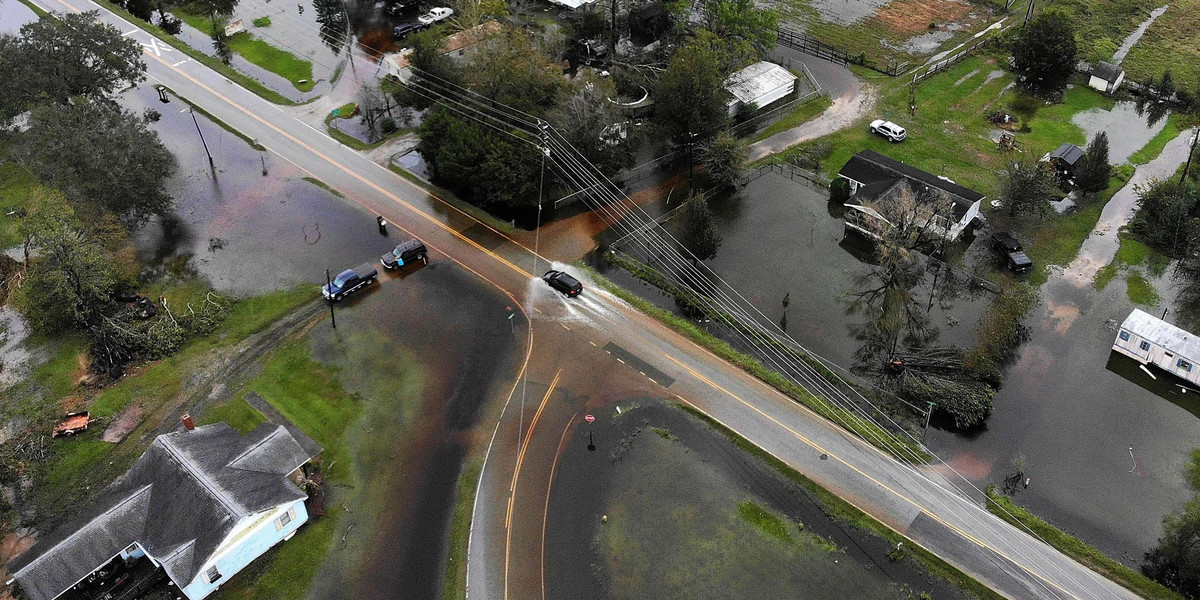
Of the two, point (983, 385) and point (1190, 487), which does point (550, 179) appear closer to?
point (983, 385)

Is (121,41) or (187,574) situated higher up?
(121,41)

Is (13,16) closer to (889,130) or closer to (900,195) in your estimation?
(889,130)

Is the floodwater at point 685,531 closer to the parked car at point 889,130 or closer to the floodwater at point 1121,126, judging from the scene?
the parked car at point 889,130

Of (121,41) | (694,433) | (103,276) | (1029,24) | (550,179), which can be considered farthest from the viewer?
(1029,24)

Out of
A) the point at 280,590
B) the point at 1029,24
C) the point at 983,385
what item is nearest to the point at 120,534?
the point at 280,590

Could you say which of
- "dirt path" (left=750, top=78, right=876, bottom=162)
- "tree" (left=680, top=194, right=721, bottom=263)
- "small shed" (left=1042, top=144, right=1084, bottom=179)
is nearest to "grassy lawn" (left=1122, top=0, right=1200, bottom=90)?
"small shed" (left=1042, top=144, right=1084, bottom=179)

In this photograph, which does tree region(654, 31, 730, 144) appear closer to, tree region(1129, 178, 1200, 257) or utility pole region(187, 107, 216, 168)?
tree region(1129, 178, 1200, 257)

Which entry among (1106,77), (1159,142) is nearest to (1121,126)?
(1159,142)
